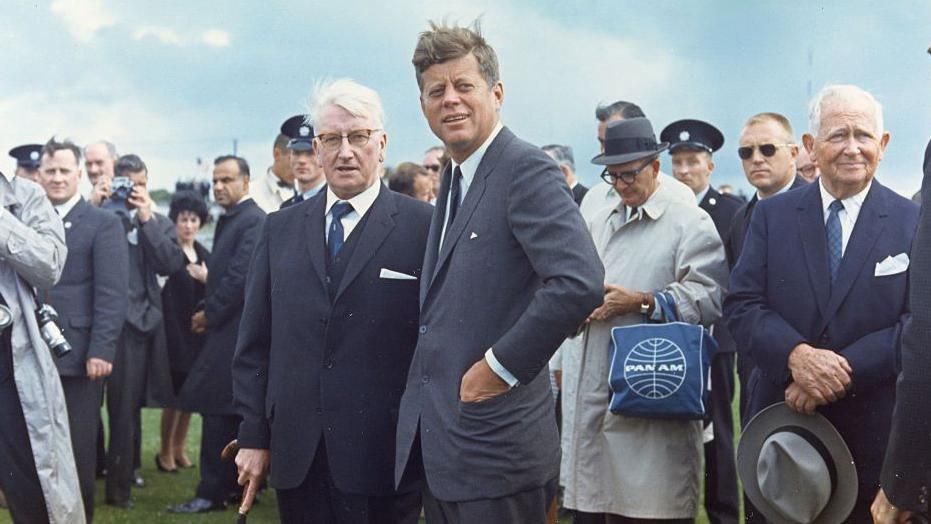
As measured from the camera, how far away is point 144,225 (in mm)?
7547

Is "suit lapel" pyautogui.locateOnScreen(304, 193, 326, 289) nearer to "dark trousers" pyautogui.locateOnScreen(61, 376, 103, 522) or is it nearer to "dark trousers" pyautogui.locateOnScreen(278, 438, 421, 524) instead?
"dark trousers" pyautogui.locateOnScreen(278, 438, 421, 524)

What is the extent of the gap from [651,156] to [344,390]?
1.87 meters

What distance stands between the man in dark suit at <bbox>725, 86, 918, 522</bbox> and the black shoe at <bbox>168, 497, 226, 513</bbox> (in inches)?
166

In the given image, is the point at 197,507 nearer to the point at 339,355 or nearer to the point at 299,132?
the point at 299,132

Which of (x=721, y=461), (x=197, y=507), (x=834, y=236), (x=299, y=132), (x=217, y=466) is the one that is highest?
(x=299, y=132)

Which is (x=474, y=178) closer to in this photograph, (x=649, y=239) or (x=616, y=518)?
(x=649, y=239)

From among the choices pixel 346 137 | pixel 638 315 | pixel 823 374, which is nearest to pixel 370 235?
pixel 346 137

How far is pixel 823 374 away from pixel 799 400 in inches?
5.6

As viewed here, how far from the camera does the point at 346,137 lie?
12.7ft

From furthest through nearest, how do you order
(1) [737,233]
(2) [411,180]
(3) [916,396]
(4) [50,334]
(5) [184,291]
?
(5) [184,291] → (2) [411,180] → (1) [737,233] → (4) [50,334] → (3) [916,396]

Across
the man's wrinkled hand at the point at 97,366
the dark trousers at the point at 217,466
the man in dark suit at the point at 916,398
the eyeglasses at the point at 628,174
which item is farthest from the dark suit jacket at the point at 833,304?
the dark trousers at the point at 217,466

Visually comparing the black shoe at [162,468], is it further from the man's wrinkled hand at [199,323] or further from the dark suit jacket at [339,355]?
the dark suit jacket at [339,355]

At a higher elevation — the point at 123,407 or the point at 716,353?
the point at 716,353

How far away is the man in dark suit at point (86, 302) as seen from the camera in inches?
253
